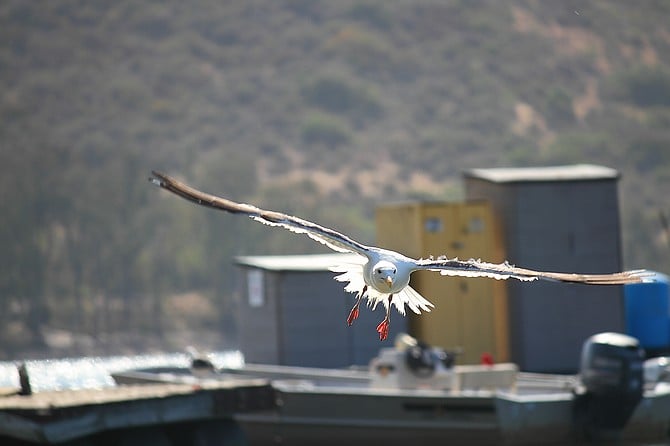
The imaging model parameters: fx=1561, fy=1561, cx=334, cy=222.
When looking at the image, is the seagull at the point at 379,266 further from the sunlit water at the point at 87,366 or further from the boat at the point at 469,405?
the sunlit water at the point at 87,366

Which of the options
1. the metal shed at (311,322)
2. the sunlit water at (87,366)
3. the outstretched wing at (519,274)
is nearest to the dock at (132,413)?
the metal shed at (311,322)

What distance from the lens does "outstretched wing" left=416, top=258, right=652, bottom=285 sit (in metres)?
15.3

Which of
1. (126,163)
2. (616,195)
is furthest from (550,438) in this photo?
(126,163)

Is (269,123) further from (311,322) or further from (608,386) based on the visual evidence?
(608,386)

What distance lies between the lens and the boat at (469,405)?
1245 inches

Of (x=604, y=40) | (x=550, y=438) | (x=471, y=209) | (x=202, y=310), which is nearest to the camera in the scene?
(x=550, y=438)

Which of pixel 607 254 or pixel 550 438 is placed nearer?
pixel 550 438

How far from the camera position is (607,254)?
38.5m

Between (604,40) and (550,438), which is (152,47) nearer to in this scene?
(604,40)

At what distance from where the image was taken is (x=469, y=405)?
31.9 meters

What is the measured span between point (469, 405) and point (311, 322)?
669 centimetres

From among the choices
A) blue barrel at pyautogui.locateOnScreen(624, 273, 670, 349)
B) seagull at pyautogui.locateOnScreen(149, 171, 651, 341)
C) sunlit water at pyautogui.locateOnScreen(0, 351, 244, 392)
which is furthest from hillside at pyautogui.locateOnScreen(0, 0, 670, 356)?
seagull at pyautogui.locateOnScreen(149, 171, 651, 341)

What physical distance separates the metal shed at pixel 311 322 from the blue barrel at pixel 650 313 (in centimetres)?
700

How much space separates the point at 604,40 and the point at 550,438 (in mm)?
149672
